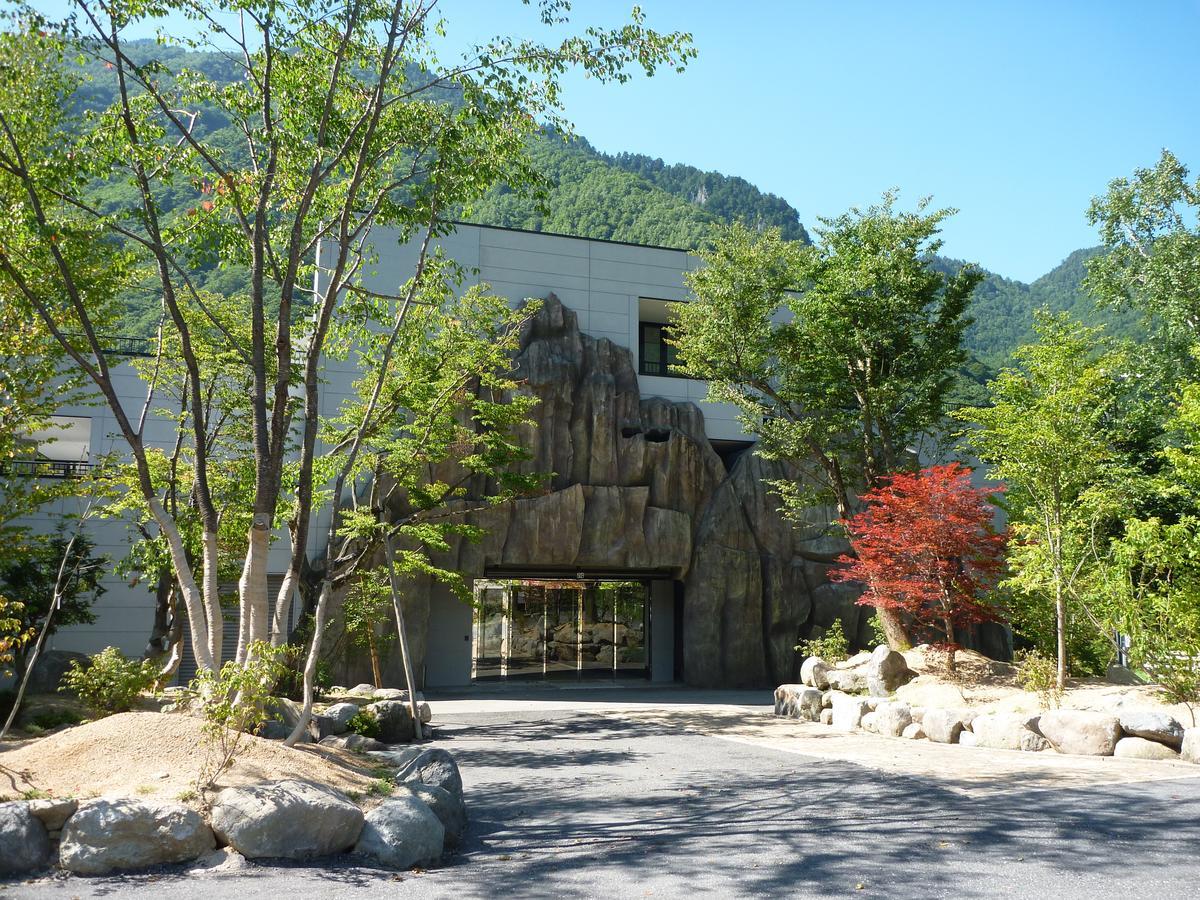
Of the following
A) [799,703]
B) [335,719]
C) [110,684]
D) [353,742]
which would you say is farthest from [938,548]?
[110,684]

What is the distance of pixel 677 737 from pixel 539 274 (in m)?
13.6

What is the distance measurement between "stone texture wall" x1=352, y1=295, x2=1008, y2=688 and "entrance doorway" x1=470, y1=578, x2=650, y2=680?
3.45ft

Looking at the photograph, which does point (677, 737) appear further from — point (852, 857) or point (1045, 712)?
point (852, 857)

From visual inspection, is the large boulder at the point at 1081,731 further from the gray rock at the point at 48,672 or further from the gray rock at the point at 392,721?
the gray rock at the point at 48,672

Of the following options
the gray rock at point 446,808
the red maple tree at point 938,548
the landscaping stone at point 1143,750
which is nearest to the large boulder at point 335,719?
the gray rock at point 446,808

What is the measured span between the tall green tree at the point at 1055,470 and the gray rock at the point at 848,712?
2750 mm

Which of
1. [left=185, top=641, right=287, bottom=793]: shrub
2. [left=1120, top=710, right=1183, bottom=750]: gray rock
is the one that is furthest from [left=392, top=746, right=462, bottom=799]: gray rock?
[left=1120, top=710, right=1183, bottom=750]: gray rock

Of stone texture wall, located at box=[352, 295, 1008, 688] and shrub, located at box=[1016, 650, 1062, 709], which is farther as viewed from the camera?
stone texture wall, located at box=[352, 295, 1008, 688]

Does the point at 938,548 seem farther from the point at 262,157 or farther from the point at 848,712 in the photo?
the point at 262,157

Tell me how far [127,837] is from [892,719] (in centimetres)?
985

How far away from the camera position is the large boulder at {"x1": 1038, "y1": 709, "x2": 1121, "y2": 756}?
387 inches

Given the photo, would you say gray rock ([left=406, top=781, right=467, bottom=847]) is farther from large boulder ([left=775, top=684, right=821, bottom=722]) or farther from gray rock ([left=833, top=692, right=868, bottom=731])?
large boulder ([left=775, top=684, right=821, bottom=722])

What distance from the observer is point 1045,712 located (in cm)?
1072

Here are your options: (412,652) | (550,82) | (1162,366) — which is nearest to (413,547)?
(412,652)
